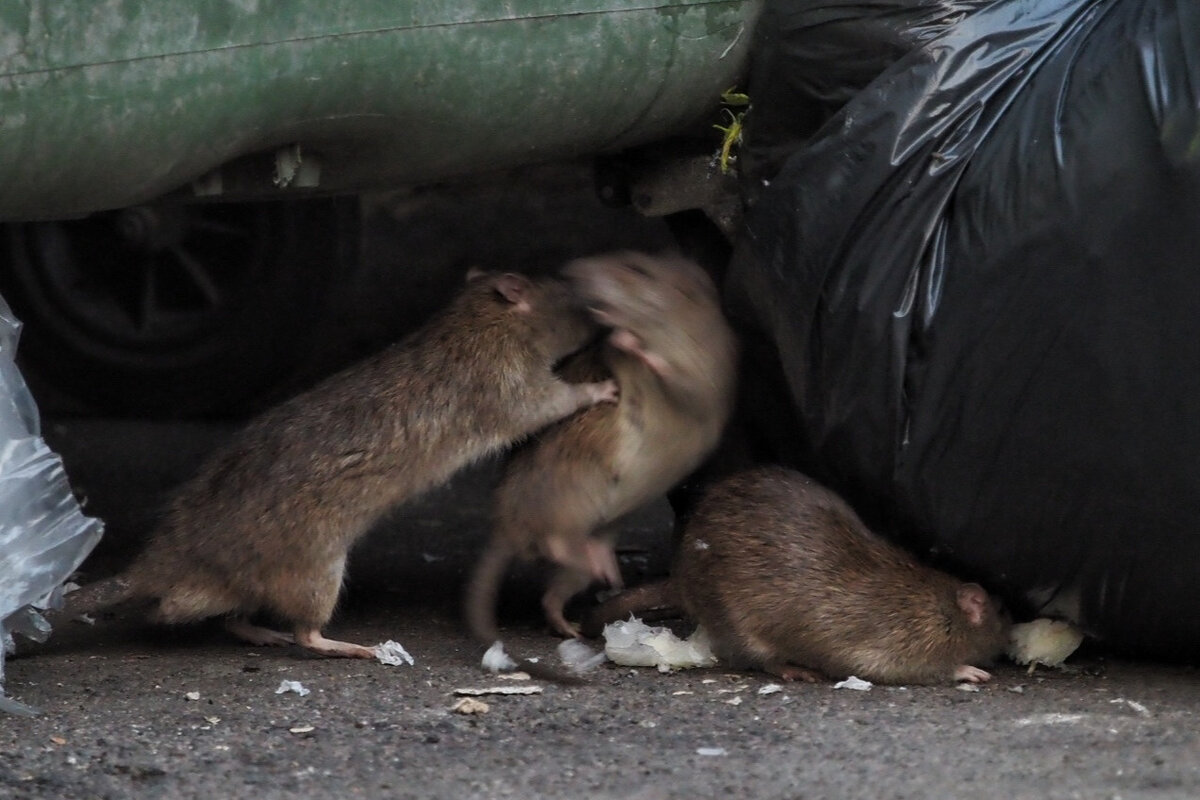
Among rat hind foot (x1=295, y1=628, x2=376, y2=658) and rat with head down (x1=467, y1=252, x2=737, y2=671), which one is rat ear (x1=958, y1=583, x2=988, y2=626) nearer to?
rat with head down (x1=467, y1=252, x2=737, y2=671)

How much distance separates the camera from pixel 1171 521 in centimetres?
318

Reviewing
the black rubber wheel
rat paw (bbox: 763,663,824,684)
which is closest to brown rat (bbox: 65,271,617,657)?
rat paw (bbox: 763,663,824,684)

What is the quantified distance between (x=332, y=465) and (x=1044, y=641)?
160 centimetres

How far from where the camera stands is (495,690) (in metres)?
3.37

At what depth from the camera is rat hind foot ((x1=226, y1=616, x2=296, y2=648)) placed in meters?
3.82

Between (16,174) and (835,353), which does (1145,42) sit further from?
(16,174)

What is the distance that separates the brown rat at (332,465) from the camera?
3.62 meters

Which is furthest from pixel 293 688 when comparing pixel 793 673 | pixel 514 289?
pixel 514 289

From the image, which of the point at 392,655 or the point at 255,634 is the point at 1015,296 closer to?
the point at 392,655

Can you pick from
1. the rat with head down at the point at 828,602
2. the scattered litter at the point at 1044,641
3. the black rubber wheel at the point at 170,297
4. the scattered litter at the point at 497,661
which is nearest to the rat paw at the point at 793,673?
the rat with head down at the point at 828,602

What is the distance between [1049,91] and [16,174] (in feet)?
6.51

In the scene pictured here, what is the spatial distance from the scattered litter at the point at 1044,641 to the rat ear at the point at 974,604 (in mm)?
156

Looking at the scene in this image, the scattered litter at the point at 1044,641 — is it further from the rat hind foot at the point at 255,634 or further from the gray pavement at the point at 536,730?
the rat hind foot at the point at 255,634

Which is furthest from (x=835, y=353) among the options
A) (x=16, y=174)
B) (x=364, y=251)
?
(x=364, y=251)
